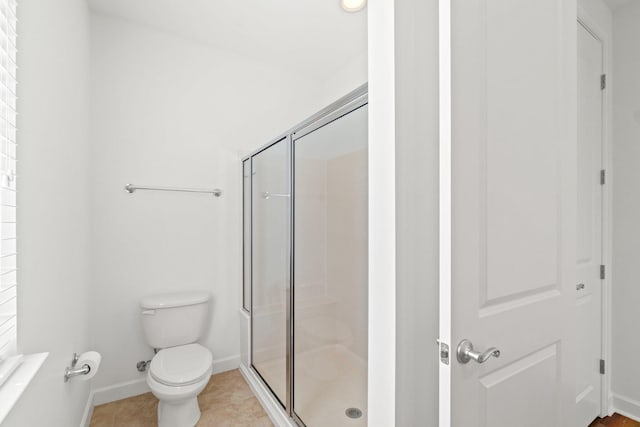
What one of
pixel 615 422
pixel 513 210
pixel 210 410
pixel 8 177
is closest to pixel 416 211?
pixel 513 210

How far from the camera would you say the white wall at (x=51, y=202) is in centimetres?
95

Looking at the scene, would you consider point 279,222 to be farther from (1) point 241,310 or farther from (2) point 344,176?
(1) point 241,310

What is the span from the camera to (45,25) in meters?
1.13

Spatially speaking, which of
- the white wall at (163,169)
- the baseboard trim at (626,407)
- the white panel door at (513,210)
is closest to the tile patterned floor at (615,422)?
the baseboard trim at (626,407)

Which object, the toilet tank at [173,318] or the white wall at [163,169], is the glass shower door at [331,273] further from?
the white wall at [163,169]

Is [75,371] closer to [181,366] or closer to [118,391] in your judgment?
[181,366]

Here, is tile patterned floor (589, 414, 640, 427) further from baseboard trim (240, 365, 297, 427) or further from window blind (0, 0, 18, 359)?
window blind (0, 0, 18, 359)

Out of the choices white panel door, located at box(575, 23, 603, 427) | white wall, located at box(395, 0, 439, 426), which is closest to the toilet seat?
white wall, located at box(395, 0, 439, 426)

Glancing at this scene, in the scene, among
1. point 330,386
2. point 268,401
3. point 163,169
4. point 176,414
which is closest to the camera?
point 330,386

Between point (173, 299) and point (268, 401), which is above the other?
point (173, 299)

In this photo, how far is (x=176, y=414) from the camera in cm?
175

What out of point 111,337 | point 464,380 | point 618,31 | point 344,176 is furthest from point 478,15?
point 111,337

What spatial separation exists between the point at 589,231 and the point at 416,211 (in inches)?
64.9

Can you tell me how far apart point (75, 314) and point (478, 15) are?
6.88 feet
